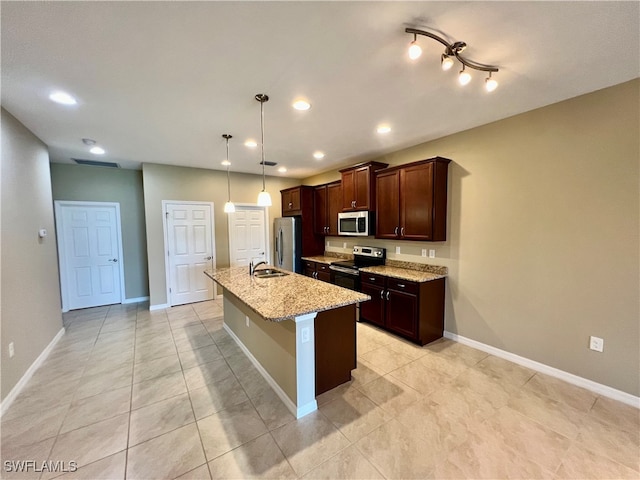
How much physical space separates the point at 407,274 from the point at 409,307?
0.44 m

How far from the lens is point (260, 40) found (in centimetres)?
161

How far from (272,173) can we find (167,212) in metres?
2.23

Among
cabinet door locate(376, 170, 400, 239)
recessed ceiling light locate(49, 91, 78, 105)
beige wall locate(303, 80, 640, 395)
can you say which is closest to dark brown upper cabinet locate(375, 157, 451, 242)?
cabinet door locate(376, 170, 400, 239)

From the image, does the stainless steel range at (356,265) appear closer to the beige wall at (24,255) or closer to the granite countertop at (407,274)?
the granite countertop at (407,274)

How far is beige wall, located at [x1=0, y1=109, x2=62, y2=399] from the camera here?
236 centimetres

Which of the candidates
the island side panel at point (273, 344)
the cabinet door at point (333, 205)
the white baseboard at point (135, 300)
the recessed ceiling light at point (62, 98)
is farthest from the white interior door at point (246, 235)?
the recessed ceiling light at point (62, 98)

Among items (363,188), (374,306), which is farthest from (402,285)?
(363,188)

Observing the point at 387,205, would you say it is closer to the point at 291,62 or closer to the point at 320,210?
the point at 320,210

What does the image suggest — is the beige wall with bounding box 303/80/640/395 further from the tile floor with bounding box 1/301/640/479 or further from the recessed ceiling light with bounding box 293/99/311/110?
the recessed ceiling light with bounding box 293/99/311/110

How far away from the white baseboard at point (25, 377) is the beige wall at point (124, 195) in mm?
1866

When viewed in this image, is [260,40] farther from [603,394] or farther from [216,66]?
[603,394]

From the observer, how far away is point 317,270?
5.00m

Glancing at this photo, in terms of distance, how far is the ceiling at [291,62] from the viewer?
4.60 ft

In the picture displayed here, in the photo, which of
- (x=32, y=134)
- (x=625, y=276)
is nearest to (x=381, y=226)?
(x=625, y=276)
